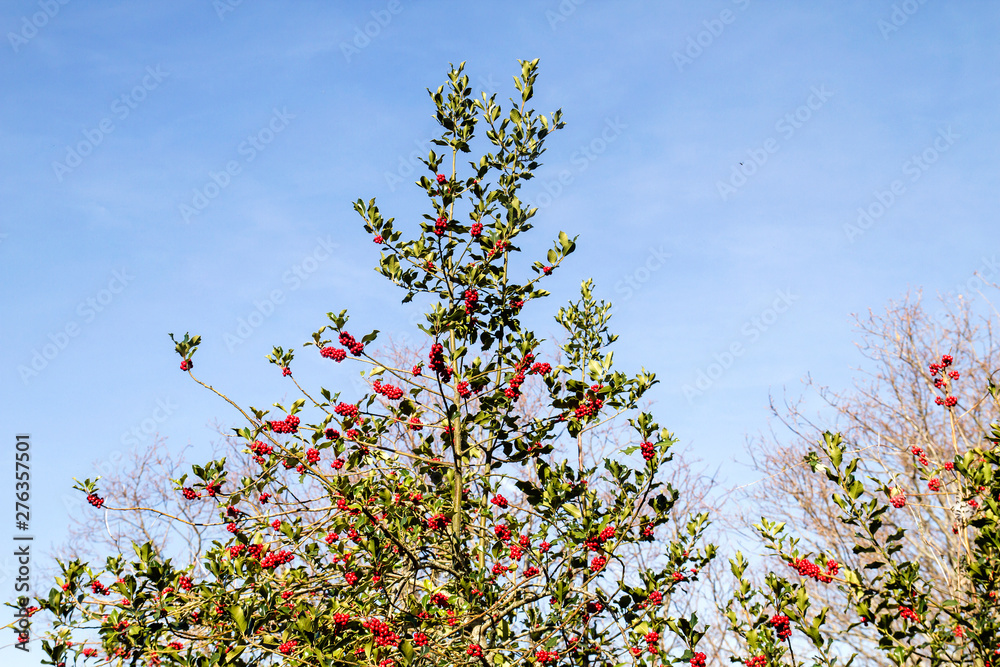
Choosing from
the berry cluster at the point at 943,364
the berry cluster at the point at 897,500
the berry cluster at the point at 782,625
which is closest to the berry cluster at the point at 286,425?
the berry cluster at the point at 782,625

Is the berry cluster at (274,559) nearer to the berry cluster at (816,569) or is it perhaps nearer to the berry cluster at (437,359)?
the berry cluster at (437,359)

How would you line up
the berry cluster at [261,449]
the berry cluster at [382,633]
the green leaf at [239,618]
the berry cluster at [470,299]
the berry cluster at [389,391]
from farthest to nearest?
the berry cluster at [470,299]
the berry cluster at [389,391]
the berry cluster at [261,449]
the berry cluster at [382,633]
the green leaf at [239,618]

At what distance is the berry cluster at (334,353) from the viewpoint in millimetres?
4590

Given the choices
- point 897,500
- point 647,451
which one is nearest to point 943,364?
point 897,500

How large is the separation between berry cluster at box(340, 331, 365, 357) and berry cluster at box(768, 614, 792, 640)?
292 cm

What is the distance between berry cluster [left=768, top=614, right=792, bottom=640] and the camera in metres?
3.67

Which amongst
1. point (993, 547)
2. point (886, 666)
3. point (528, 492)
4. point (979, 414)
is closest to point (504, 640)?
point (528, 492)

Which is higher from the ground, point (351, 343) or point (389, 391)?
point (351, 343)

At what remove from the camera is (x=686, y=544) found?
4.25 meters

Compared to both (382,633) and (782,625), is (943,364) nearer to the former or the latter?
(782,625)

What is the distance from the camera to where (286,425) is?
4371 mm

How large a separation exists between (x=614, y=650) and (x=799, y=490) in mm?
11067

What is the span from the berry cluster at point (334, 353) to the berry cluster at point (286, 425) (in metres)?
0.46

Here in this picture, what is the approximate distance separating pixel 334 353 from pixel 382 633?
1.75m
